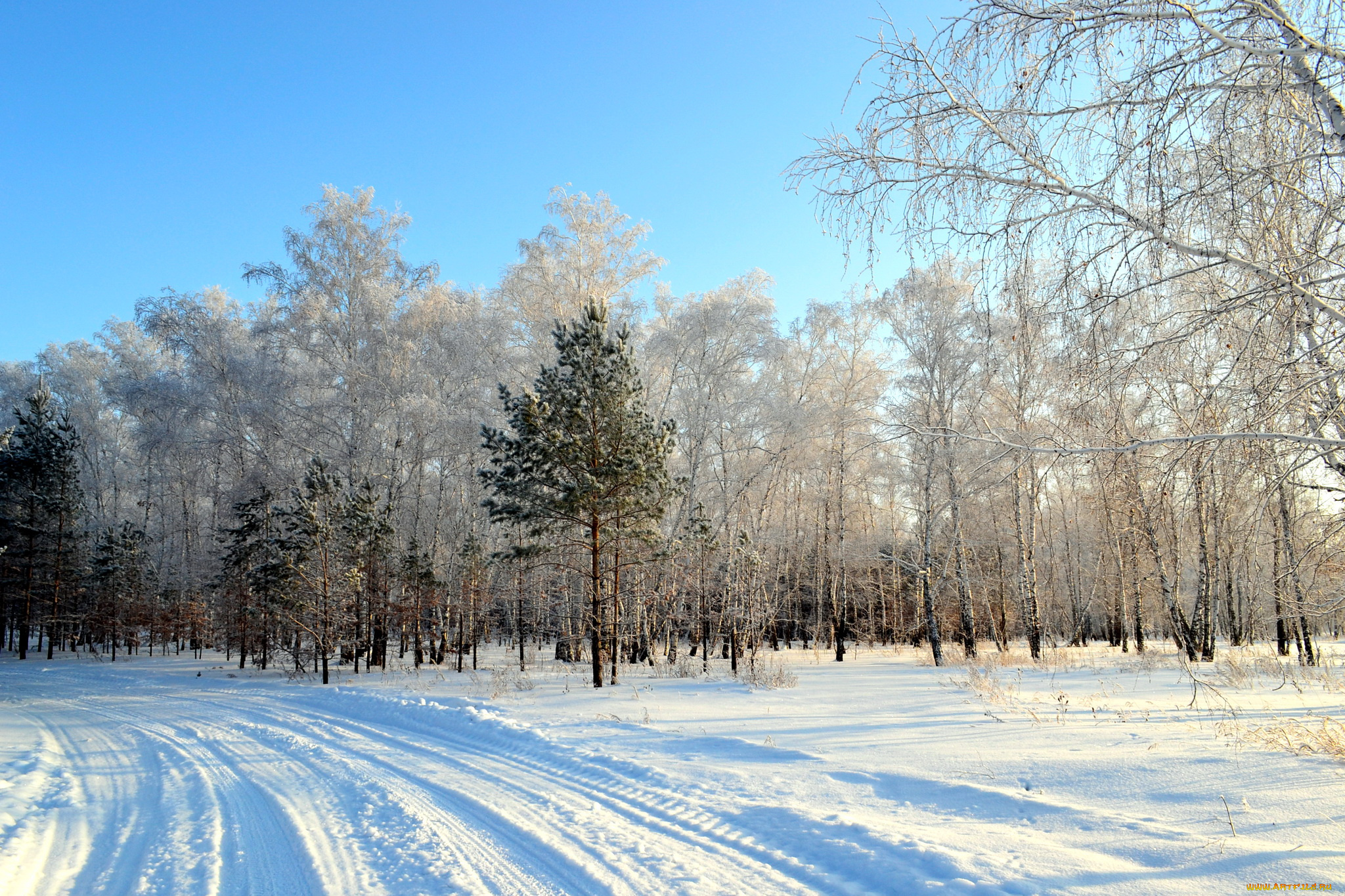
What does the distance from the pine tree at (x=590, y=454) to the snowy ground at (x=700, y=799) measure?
4424 millimetres

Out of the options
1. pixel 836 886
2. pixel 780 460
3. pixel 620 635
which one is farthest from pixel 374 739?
pixel 780 460

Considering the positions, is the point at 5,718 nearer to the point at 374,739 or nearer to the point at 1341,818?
the point at 374,739

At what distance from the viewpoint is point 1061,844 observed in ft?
13.5

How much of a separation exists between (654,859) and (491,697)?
9298 millimetres

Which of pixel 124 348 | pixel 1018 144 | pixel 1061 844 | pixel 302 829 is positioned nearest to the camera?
pixel 1018 144

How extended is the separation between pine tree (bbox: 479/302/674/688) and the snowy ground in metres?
4.42

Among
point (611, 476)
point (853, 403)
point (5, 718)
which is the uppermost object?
point (853, 403)

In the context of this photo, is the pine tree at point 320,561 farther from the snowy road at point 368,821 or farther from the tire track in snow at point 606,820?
the tire track in snow at point 606,820

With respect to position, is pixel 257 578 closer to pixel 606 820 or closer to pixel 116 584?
pixel 116 584

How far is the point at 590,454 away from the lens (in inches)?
564

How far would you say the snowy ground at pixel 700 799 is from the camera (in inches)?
156

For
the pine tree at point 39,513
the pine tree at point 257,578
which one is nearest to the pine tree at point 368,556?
the pine tree at point 257,578

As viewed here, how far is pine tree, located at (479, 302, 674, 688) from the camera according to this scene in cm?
1409

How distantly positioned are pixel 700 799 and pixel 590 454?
372 inches
